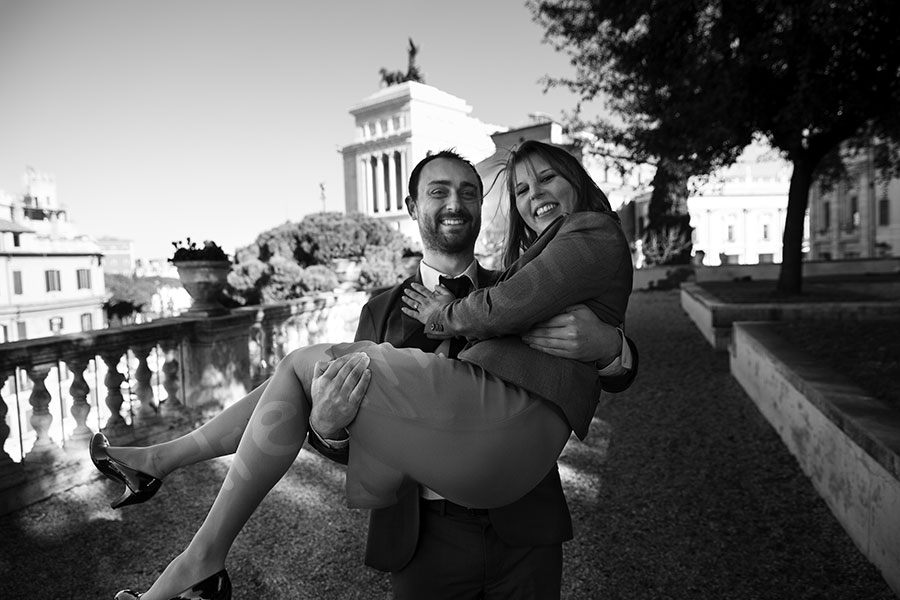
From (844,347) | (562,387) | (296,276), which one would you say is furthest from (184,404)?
(296,276)

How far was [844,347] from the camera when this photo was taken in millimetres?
5988

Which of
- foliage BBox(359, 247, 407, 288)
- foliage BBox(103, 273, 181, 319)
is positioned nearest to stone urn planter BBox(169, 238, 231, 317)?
foliage BBox(359, 247, 407, 288)

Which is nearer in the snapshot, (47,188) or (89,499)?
(89,499)

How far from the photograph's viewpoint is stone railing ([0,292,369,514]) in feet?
14.5

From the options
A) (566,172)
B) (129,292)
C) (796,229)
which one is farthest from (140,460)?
(129,292)

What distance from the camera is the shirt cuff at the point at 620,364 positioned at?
1.85 meters

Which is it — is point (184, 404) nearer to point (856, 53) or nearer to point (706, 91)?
point (706, 91)

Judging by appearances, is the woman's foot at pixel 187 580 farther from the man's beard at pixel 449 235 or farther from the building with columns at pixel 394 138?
the building with columns at pixel 394 138

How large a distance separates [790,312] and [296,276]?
17376 millimetres

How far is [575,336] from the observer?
1.59 metres

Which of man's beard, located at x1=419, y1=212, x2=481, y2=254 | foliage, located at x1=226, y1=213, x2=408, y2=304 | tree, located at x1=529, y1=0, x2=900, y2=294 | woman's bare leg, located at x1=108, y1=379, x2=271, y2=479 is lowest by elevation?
woman's bare leg, located at x1=108, y1=379, x2=271, y2=479

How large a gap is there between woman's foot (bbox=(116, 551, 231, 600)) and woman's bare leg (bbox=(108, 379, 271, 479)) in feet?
0.98

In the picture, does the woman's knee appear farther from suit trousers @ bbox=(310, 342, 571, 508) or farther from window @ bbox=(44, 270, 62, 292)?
window @ bbox=(44, 270, 62, 292)

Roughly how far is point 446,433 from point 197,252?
18.7 feet
